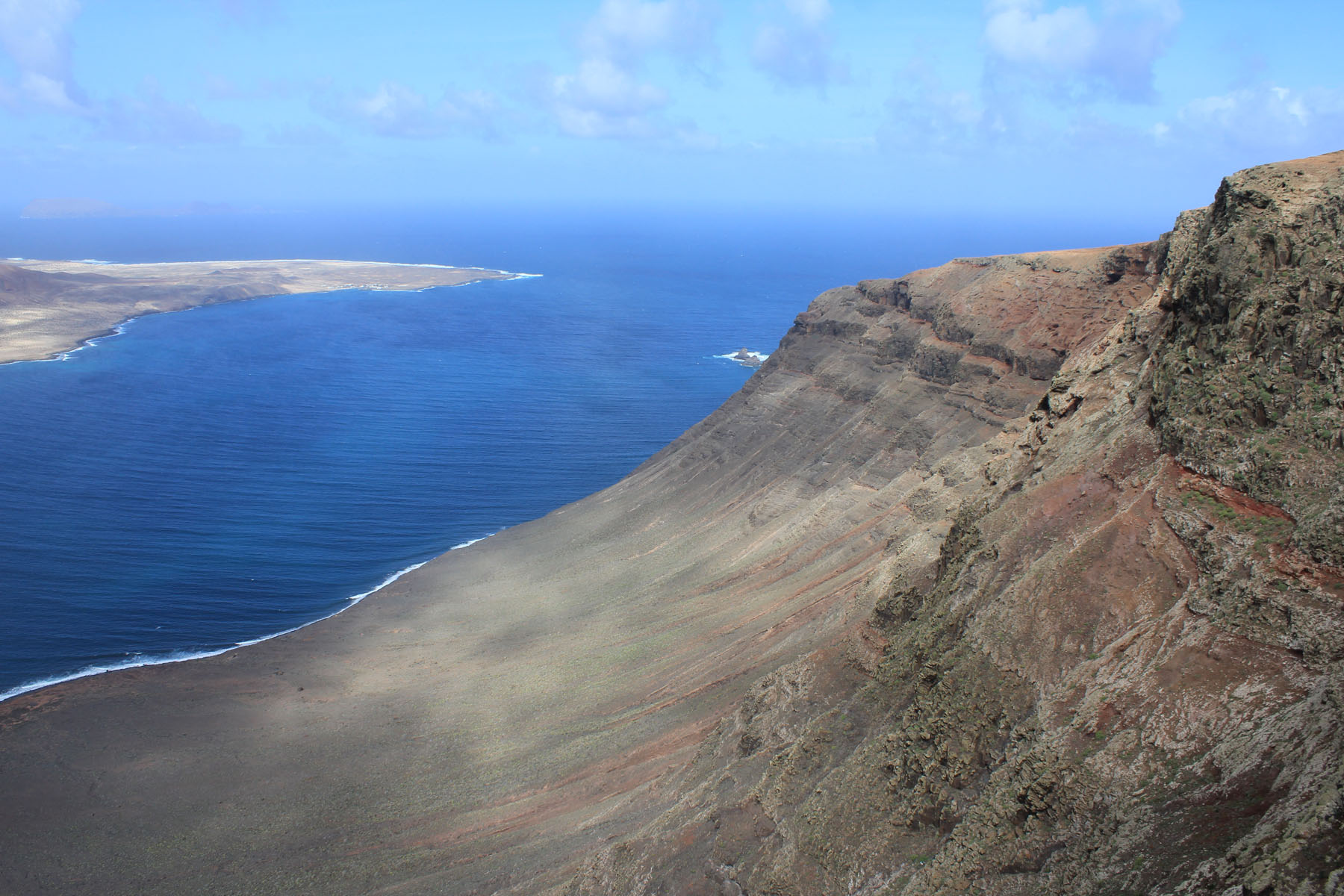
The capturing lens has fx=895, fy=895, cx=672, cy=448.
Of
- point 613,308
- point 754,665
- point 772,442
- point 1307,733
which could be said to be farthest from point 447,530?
point 613,308

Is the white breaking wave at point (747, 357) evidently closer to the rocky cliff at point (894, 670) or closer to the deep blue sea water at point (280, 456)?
the deep blue sea water at point (280, 456)

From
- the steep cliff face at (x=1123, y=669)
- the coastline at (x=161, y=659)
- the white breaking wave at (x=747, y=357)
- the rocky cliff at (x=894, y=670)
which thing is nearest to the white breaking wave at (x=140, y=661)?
the coastline at (x=161, y=659)

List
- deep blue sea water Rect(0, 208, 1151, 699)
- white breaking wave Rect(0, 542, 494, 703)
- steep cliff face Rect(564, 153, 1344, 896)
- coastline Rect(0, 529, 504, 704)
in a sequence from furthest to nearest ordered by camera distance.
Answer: deep blue sea water Rect(0, 208, 1151, 699)
white breaking wave Rect(0, 542, 494, 703)
coastline Rect(0, 529, 504, 704)
steep cliff face Rect(564, 153, 1344, 896)

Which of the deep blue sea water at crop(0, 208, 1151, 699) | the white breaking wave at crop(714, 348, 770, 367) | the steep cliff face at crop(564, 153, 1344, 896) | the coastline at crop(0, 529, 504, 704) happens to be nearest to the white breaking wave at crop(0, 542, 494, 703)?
the coastline at crop(0, 529, 504, 704)

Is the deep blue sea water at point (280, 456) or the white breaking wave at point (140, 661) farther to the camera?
the deep blue sea water at point (280, 456)

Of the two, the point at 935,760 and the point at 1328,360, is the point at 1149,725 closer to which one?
the point at 935,760

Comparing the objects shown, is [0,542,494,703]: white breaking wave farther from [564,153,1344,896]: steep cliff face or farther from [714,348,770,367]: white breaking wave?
[714,348,770,367]: white breaking wave

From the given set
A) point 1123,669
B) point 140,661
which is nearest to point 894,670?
point 1123,669
